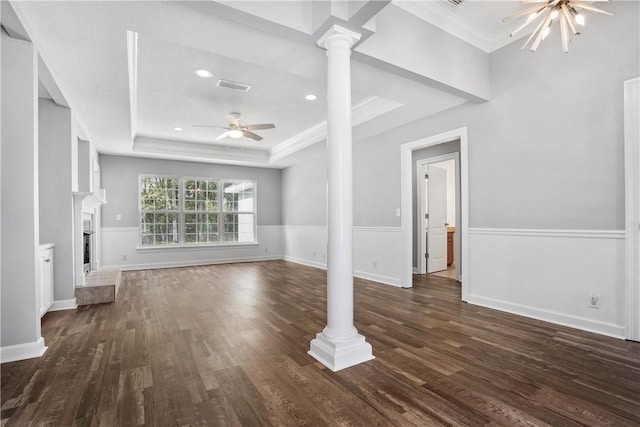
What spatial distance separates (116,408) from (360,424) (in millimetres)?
1344

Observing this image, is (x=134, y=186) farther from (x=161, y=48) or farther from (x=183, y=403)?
(x=183, y=403)

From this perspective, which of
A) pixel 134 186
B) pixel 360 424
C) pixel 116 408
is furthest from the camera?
pixel 134 186

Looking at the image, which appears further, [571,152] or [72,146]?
[72,146]

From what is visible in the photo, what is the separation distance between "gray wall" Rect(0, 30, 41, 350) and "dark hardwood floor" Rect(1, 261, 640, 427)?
0.36 metres

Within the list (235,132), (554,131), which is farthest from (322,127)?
(554,131)

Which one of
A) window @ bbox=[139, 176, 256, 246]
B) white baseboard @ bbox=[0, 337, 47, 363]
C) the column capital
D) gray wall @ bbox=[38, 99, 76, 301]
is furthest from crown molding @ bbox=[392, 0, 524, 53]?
window @ bbox=[139, 176, 256, 246]

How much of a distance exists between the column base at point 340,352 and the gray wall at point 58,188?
10.8 feet

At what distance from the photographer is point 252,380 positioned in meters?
2.05

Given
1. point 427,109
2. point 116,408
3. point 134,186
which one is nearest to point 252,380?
point 116,408

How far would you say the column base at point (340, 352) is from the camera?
2.22 metres

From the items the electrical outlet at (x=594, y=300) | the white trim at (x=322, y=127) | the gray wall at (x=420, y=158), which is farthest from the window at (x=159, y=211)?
the electrical outlet at (x=594, y=300)

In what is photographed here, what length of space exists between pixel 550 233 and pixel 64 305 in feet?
17.9

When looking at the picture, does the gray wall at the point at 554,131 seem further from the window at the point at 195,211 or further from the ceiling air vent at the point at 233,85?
the window at the point at 195,211

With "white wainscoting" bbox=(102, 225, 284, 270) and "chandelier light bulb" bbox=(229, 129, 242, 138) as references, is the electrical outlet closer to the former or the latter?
"chandelier light bulb" bbox=(229, 129, 242, 138)
